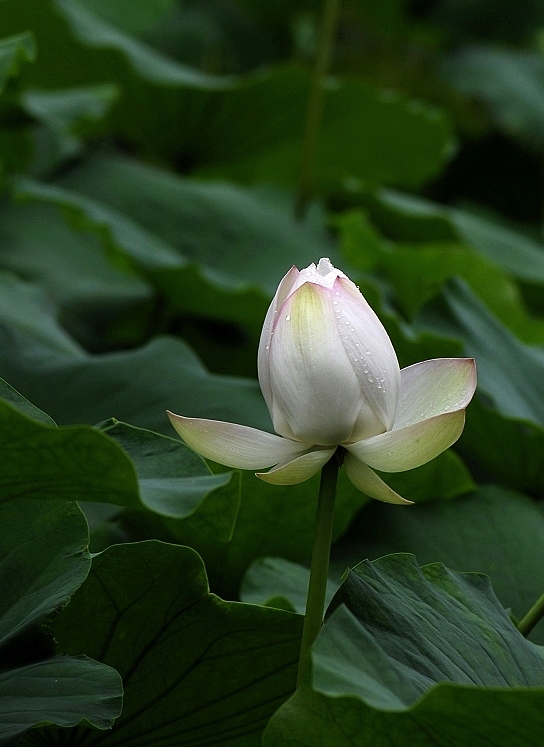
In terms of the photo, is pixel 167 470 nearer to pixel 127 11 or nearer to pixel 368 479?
pixel 368 479

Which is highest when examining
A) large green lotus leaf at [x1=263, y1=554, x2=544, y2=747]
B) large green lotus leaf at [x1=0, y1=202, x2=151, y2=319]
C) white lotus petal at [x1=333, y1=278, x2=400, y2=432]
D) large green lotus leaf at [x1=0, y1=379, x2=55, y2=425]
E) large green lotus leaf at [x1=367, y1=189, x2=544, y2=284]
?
white lotus petal at [x1=333, y1=278, x2=400, y2=432]

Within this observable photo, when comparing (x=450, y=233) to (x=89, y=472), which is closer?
(x=89, y=472)

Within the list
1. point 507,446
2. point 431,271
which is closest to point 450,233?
point 431,271

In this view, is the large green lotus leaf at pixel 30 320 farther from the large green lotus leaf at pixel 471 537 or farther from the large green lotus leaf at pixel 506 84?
the large green lotus leaf at pixel 506 84

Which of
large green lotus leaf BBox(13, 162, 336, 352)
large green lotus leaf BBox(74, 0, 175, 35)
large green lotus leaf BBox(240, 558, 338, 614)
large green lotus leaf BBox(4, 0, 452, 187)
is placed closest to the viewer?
large green lotus leaf BBox(240, 558, 338, 614)

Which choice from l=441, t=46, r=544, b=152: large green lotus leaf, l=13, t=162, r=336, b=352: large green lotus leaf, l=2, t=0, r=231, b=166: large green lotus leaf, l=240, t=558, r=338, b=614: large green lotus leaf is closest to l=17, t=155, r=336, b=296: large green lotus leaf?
l=13, t=162, r=336, b=352: large green lotus leaf

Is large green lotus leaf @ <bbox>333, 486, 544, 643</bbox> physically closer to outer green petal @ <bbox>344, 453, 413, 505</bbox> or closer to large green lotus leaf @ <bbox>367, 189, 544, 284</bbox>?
outer green petal @ <bbox>344, 453, 413, 505</bbox>
